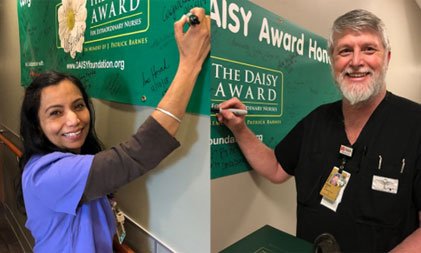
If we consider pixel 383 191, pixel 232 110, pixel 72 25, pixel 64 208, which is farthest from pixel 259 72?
pixel 72 25

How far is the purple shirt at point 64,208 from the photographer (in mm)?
840

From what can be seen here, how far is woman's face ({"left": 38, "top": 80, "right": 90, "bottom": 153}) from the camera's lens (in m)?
0.96

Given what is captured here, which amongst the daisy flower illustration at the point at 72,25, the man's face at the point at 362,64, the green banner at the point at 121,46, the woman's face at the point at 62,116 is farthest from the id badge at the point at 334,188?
the daisy flower illustration at the point at 72,25

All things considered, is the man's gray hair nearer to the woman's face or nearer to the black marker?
the black marker

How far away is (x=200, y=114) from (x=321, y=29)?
1.02 m

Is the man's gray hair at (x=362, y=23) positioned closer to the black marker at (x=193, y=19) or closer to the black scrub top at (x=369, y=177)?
the black scrub top at (x=369, y=177)

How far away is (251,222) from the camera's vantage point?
1136 millimetres

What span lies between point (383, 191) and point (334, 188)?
15 cm

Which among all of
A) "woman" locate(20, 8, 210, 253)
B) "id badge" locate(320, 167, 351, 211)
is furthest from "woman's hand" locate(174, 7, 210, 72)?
"id badge" locate(320, 167, 351, 211)

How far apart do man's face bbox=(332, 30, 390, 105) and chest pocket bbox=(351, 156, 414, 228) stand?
0.23 m

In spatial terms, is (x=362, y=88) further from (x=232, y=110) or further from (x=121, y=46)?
(x=121, y=46)

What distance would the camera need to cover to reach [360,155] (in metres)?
1.02

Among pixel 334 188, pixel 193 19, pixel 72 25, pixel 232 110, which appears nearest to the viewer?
pixel 193 19

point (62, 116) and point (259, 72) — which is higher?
point (259, 72)
